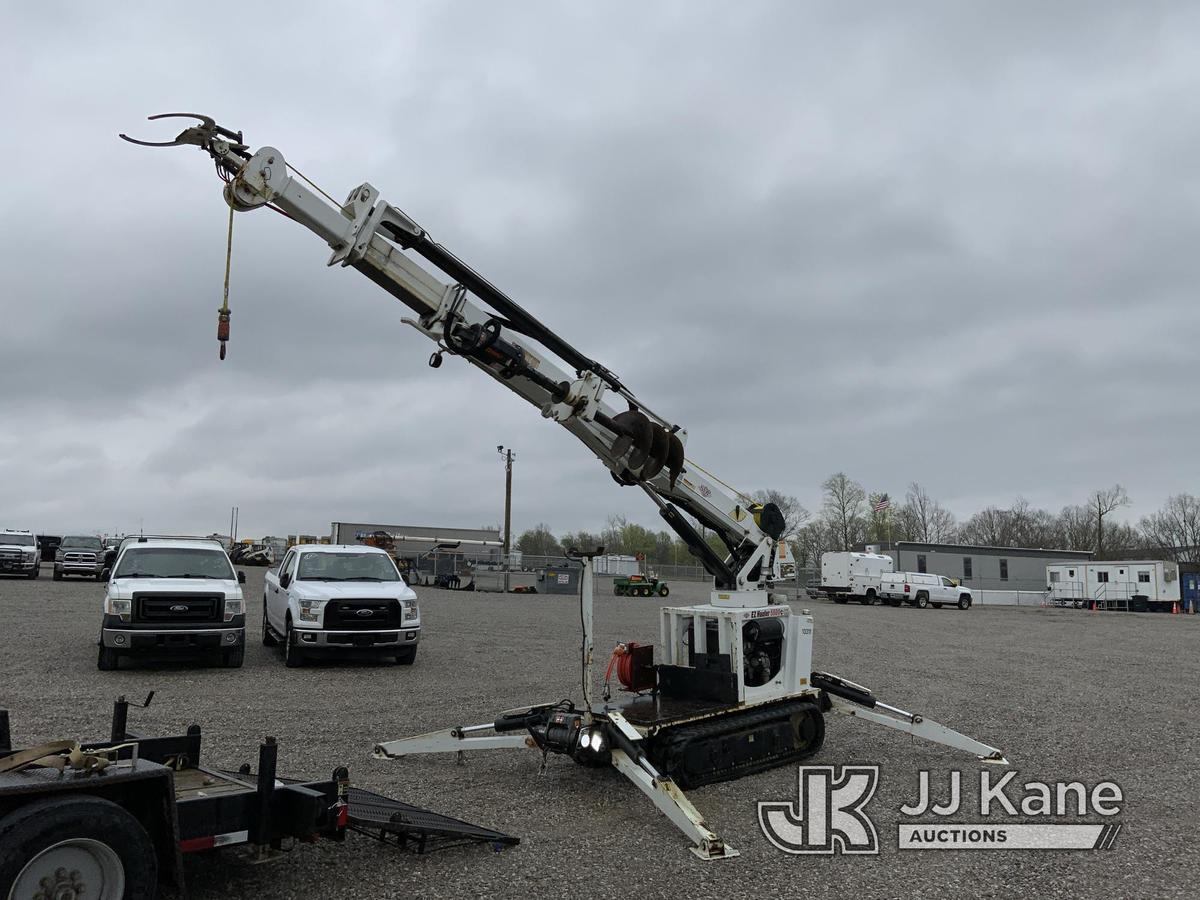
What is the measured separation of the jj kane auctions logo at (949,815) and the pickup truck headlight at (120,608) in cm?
895

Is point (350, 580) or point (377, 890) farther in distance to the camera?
point (350, 580)

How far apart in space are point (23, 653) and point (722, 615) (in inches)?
448

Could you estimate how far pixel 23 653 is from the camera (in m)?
13.6

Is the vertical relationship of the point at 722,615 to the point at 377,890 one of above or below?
above

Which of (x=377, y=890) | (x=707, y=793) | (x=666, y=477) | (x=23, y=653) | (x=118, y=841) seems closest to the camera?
(x=118, y=841)

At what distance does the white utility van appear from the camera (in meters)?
44.1

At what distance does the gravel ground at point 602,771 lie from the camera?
511 cm

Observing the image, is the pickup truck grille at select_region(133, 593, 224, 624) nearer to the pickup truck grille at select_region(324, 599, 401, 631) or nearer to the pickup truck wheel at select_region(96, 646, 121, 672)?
the pickup truck wheel at select_region(96, 646, 121, 672)

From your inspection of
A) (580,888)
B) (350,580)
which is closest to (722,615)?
(580,888)

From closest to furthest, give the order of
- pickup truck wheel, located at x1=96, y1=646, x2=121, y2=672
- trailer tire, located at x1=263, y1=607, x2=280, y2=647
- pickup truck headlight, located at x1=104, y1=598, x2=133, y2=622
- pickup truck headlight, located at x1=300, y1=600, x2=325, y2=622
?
pickup truck headlight, located at x1=104, y1=598, x2=133, y2=622 → pickup truck wheel, located at x1=96, y1=646, x2=121, y2=672 → pickup truck headlight, located at x1=300, y1=600, x2=325, y2=622 → trailer tire, located at x1=263, y1=607, x2=280, y2=647

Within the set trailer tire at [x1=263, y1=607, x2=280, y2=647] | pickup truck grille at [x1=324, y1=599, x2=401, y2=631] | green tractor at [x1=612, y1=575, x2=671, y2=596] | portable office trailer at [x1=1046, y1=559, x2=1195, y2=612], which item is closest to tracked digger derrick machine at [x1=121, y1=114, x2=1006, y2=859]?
pickup truck grille at [x1=324, y1=599, x2=401, y2=631]

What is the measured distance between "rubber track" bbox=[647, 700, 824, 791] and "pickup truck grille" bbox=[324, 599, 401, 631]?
686 centimetres

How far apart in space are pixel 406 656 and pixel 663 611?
6277 mm

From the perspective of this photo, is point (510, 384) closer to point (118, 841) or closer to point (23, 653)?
point (118, 841)
